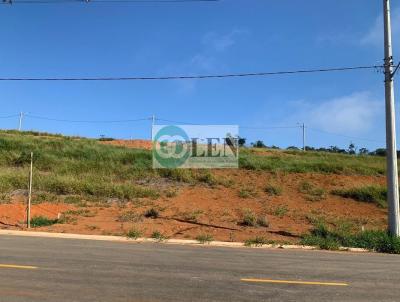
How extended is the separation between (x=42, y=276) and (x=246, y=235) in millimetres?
11422

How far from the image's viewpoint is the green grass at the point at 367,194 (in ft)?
84.6

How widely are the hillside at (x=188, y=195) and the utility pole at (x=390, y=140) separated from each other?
3.09 m

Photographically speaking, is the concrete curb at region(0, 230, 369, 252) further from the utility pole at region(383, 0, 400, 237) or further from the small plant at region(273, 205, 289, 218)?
the small plant at region(273, 205, 289, 218)

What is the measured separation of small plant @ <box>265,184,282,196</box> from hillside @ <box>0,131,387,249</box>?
7 cm

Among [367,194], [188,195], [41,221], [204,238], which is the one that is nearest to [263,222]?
[204,238]

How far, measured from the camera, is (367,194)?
86.1 feet

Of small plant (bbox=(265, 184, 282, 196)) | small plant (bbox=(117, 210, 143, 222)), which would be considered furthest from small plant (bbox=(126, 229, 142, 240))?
small plant (bbox=(265, 184, 282, 196))

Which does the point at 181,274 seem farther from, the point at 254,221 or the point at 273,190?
the point at 273,190

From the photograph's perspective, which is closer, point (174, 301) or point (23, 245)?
point (174, 301)

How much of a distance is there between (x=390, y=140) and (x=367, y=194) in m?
9.49

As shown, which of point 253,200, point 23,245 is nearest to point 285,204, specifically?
point 253,200

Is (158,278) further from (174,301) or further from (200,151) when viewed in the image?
(200,151)

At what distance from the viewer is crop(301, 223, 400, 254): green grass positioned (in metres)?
16.5

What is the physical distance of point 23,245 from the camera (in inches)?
556
